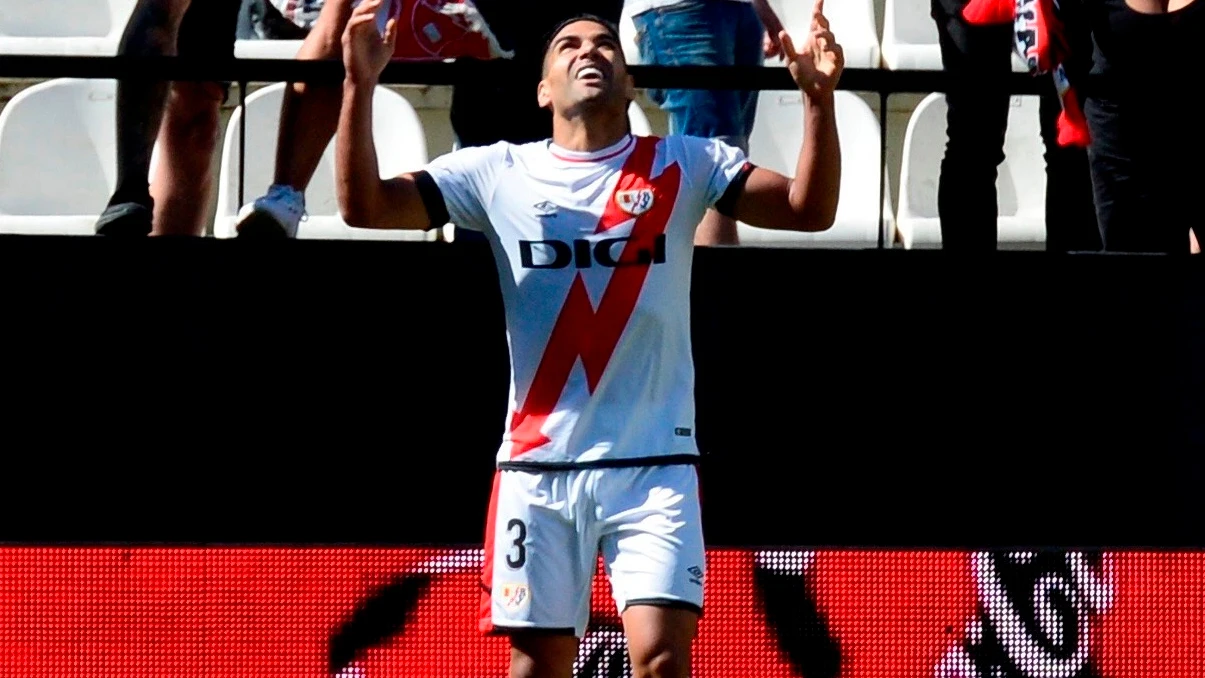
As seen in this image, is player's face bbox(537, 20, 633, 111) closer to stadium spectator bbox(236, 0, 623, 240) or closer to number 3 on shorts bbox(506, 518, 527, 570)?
stadium spectator bbox(236, 0, 623, 240)

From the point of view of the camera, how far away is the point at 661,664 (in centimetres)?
350

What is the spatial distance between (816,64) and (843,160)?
226 cm

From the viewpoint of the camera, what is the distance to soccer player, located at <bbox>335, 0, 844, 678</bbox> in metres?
3.61

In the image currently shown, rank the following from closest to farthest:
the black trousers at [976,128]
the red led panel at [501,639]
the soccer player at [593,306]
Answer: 1. the soccer player at [593,306]
2. the red led panel at [501,639]
3. the black trousers at [976,128]

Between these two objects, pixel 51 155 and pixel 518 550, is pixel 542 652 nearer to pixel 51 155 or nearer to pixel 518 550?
pixel 518 550

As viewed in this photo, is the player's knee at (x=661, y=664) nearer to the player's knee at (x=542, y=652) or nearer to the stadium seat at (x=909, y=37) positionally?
the player's knee at (x=542, y=652)

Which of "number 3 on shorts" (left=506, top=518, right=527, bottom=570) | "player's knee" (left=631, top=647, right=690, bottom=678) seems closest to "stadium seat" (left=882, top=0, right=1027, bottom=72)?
"number 3 on shorts" (left=506, top=518, right=527, bottom=570)

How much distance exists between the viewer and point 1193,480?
452 centimetres

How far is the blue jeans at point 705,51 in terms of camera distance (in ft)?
15.6

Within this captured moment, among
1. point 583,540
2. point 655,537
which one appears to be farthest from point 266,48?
point 655,537

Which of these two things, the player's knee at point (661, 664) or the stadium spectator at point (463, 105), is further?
the stadium spectator at point (463, 105)

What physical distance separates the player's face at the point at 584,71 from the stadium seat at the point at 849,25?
2444 mm

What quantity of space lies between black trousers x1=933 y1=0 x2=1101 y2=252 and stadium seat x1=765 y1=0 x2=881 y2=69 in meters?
1.39

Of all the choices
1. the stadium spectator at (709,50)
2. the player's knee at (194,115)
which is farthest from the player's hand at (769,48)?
the player's knee at (194,115)
